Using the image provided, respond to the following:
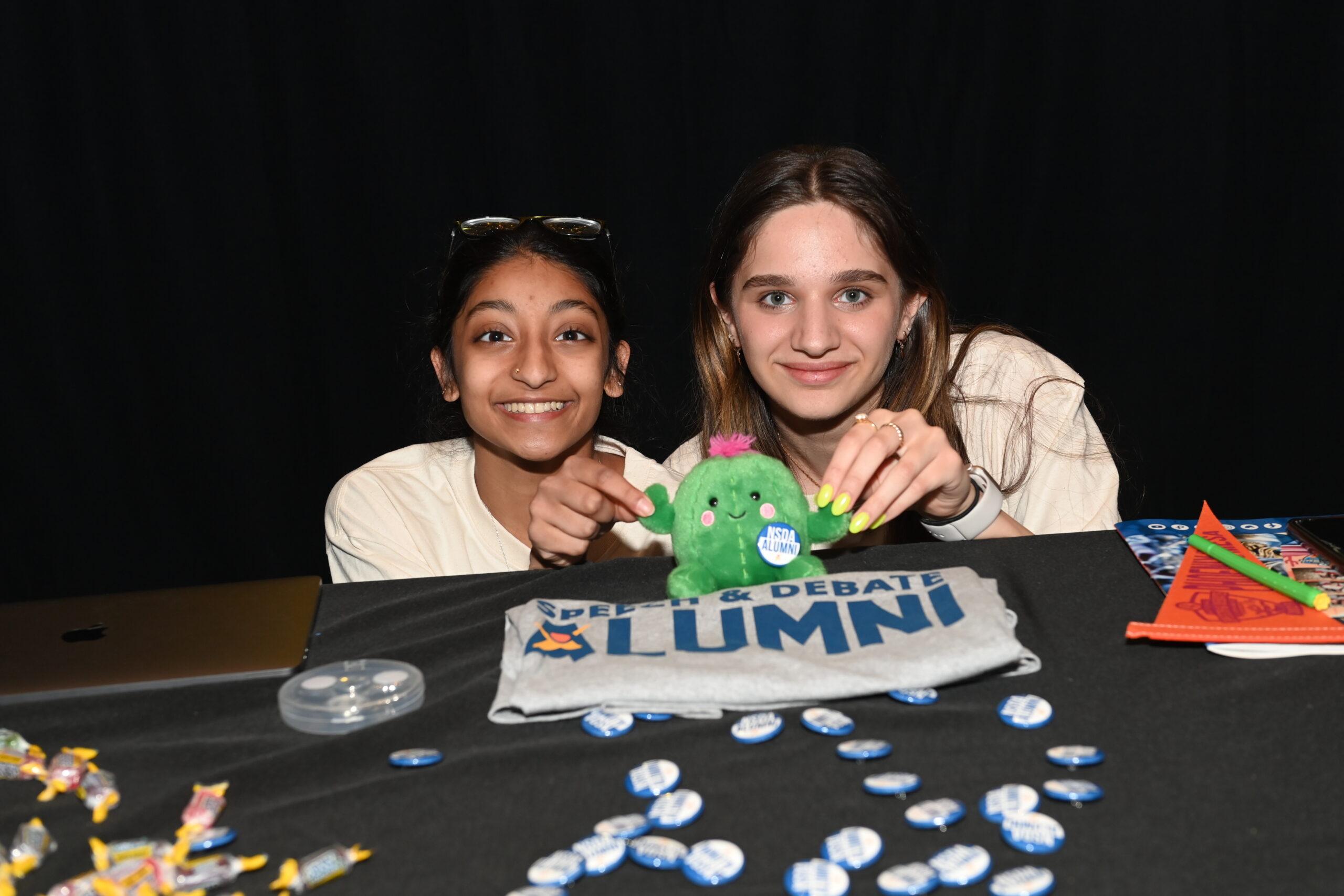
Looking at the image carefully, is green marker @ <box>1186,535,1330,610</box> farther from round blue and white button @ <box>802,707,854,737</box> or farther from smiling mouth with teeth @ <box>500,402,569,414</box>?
smiling mouth with teeth @ <box>500,402,569,414</box>

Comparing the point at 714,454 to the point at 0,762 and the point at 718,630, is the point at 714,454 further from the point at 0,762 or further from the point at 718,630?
the point at 0,762

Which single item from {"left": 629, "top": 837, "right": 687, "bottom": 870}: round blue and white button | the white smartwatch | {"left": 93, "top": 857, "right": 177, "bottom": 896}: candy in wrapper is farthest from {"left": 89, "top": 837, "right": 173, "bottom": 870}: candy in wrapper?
the white smartwatch

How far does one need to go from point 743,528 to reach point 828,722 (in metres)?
0.23

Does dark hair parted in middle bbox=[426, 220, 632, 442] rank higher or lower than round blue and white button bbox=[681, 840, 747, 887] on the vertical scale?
higher

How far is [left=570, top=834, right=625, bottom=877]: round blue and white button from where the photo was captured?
1.53ft

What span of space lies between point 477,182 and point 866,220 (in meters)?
1.12

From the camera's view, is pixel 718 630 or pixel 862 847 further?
pixel 718 630

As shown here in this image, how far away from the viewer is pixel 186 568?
91.2 inches

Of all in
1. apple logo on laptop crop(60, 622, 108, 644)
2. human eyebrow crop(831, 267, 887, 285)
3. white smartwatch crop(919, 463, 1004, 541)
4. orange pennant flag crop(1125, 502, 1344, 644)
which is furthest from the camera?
human eyebrow crop(831, 267, 887, 285)

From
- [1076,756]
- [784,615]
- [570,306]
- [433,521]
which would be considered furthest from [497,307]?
[1076,756]

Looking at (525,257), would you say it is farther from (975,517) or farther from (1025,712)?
(1025,712)

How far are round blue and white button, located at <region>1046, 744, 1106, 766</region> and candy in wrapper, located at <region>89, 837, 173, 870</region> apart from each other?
45 centimetres

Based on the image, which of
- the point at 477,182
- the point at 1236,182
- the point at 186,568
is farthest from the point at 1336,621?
the point at 186,568

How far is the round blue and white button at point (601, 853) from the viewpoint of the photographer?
47 centimetres
